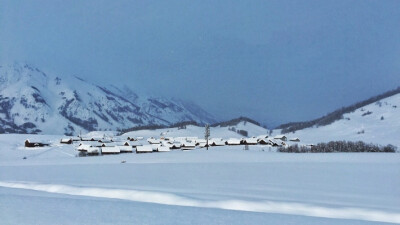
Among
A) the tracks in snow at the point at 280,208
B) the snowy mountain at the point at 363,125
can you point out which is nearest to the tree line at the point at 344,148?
the tracks in snow at the point at 280,208

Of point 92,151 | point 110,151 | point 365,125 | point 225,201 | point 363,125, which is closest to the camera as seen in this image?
point 225,201

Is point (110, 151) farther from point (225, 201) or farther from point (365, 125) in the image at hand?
point (365, 125)

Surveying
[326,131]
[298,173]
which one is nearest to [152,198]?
[298,173]

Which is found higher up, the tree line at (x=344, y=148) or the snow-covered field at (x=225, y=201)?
the tree line at (x=344, y=148)

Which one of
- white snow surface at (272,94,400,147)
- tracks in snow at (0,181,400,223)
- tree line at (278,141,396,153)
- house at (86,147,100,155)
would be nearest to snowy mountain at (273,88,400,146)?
white snow surface at (272,94,400,147)

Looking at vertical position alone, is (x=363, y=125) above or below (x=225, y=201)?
above

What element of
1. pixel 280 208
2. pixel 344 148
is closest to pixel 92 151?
pixel 344 148

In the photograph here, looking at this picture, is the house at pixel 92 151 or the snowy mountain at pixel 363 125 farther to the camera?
the snowy mountain at pixel 363 125

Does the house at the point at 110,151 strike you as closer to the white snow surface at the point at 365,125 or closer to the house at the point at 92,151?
the house at the point at 92,151

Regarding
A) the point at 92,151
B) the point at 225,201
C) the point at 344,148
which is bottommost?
the point at 225,201

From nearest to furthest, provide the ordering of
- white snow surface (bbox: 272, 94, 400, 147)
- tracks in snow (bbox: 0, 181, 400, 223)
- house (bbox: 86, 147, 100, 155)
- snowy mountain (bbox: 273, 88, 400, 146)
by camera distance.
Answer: tracks in snow (bbox: 0, 181, 400, 223), house (bbox: 86, 147, 100, 155), white snow surface (bbox: 272, 94, 400, 147), snowy mountain (bbox: 273, 88, 400, 146)

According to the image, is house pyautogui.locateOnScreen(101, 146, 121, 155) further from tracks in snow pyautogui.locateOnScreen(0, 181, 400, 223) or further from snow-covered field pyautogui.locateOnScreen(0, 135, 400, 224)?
tracks in snow pyautogui.locateOnScreen(0, 181, 400, 223)

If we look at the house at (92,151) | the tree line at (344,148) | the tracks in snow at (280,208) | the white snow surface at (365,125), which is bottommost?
the tracks in snow at (280,208)

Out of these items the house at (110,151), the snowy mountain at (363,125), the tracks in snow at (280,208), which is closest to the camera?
the tracks in snow at (280,208)
